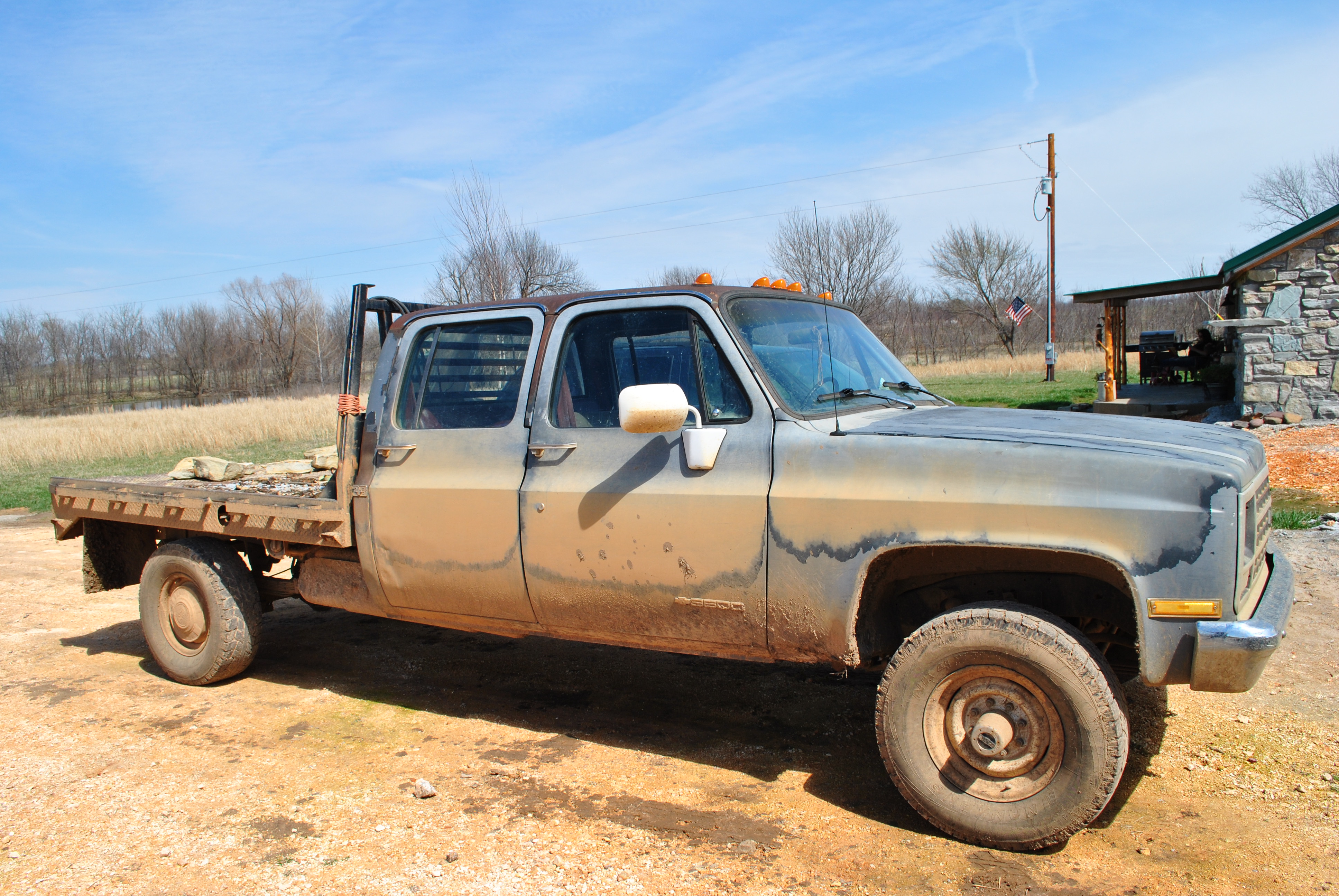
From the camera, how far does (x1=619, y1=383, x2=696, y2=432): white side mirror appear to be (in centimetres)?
314

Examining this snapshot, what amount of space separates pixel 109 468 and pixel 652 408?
731 inches

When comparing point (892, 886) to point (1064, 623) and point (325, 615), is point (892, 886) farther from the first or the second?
point (325, 615)

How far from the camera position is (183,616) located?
5.05m

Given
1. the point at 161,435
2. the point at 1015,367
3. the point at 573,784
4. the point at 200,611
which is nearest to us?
the point at 573,784

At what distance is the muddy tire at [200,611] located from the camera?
4.91m

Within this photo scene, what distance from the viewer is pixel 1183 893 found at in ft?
8.93

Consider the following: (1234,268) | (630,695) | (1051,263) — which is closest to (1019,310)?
(1051,263)

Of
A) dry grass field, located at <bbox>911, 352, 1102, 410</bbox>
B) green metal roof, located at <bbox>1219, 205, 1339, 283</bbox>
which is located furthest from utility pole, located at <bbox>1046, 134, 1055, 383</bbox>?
green metal roof, located at <bbox>1219, 205, 1339, 283</bbox>

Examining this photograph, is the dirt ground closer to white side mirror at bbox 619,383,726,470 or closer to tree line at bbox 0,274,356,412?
white side mirror at bbox 619,383,726,470

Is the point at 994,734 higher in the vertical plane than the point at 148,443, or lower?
lower

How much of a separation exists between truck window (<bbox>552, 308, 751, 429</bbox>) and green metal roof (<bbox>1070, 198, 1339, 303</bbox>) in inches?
537

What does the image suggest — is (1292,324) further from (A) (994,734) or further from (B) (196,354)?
(B) (196,354)

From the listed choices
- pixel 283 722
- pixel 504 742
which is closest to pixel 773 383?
pixel 504 742

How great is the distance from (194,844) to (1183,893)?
3417mm
